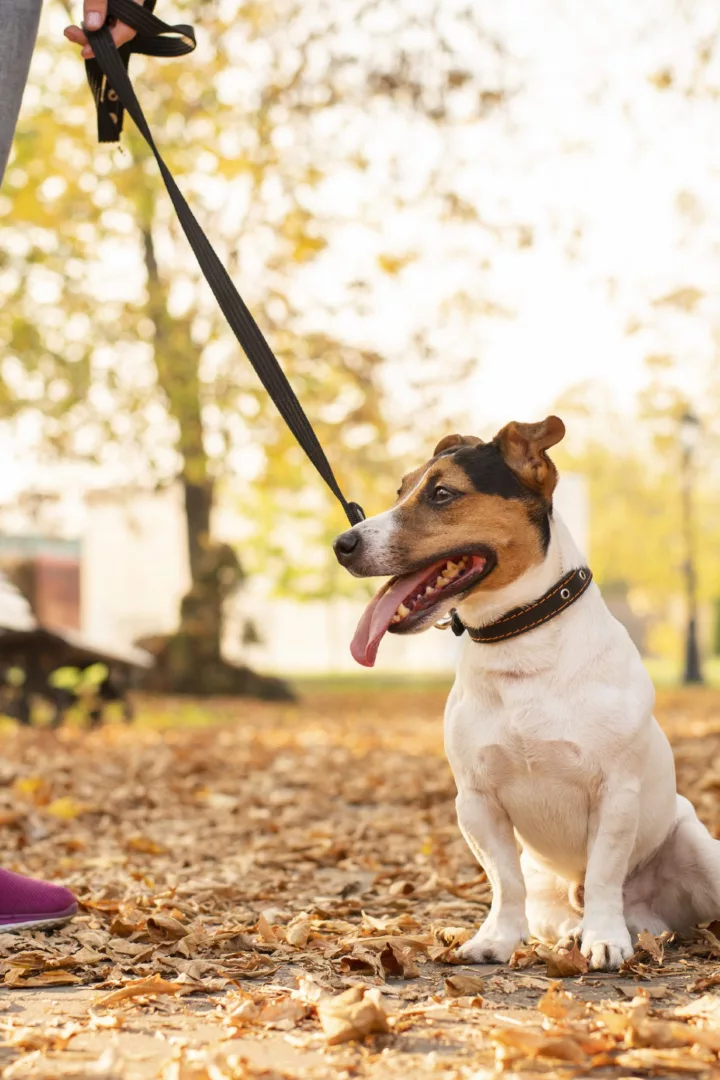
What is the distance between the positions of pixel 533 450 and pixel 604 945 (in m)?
1.39

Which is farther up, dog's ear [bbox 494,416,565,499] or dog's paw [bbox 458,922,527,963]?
dog's ear [bbox 494,416,565,499]

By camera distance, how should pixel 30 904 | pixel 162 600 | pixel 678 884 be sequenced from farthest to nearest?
pixel 162 600 → pixel 30 904 → pixel 678 884

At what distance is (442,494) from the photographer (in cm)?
349

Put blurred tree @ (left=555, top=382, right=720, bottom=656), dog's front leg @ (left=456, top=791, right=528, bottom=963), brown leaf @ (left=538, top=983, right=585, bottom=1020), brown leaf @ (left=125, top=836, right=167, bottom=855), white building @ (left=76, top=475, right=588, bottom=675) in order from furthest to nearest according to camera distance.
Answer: white building @ (left=76, top=475, right=588, bottom=675), blurred tree @ (left=555, top=382, right=720, bottom=656), brown leaf @ (left=125, top=836, right=167, bottom=855), dog's front leg @ (left=456, top=791, right=528, bottom=963), brown leaf @ (left=538, top=983, right=585, bottom=1020)

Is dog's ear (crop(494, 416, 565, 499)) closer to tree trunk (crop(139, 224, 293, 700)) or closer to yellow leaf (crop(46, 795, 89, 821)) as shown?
yellow leaf (crop(46, 795, 89, 821))

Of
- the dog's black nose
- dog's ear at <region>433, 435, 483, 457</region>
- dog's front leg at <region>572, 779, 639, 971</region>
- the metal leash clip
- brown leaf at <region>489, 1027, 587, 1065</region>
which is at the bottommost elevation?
brown leaf at <region>489, 1027, 587, 1065</region>

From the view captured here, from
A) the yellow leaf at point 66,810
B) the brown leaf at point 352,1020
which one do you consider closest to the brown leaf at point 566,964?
the brown leaf at point 352,1020

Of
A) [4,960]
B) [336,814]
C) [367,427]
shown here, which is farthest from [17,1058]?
[367,427]

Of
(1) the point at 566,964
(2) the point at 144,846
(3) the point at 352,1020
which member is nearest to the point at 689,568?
(2) the point at 144,846

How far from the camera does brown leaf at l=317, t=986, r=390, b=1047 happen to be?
269cm

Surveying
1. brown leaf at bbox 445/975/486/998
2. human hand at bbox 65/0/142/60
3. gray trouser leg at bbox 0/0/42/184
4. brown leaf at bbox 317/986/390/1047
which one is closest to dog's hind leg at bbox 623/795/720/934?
brown leaf at bbox 445/975/486/998

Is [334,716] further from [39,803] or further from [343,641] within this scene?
[343,641]

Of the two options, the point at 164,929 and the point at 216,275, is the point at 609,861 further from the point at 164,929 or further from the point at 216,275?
the point at 216,275

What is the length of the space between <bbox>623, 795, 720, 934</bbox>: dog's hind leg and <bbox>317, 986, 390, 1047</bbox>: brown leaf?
4.18 feet
